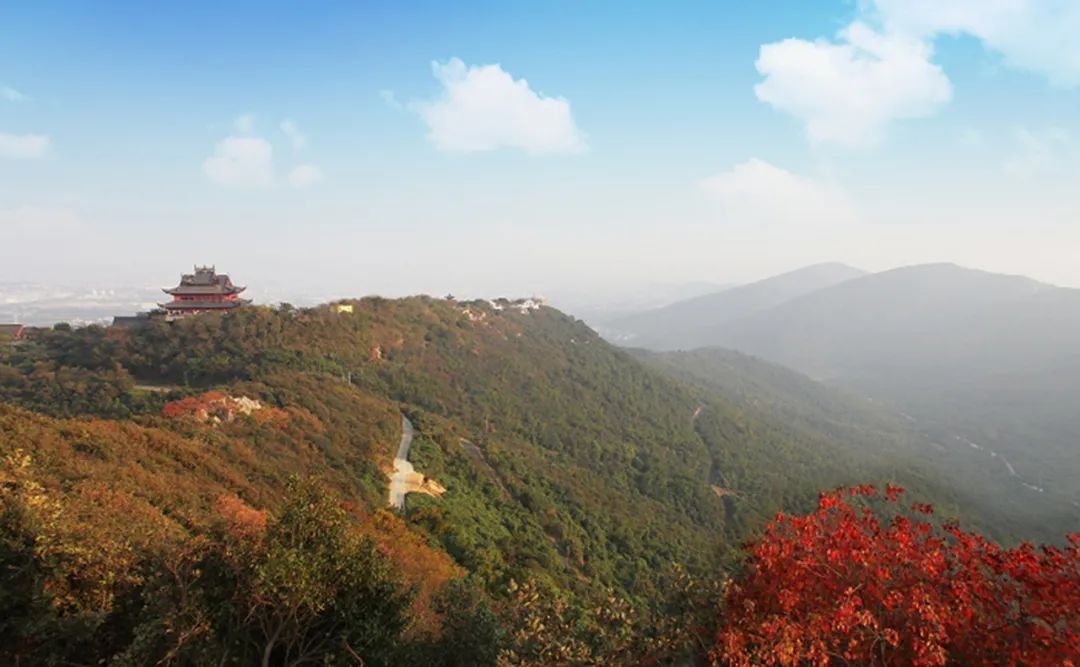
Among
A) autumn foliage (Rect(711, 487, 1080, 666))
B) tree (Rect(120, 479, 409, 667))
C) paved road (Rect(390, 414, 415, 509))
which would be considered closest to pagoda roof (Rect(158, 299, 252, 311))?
paved road (Rect(390, 414, 415, 509))

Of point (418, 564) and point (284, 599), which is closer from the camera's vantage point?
point (284, 599)

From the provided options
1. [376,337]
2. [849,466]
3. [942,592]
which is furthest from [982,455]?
[942,592]

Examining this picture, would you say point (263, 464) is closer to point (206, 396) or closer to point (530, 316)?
point (206, 396)

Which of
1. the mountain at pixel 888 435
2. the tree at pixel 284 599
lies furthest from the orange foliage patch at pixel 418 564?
the mountain at pixel 888 435

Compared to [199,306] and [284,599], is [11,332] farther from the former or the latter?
[284,599]

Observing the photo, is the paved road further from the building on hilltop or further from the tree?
the building on hilltop

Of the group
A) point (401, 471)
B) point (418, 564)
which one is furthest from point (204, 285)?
point (418, 564)
